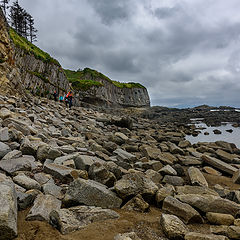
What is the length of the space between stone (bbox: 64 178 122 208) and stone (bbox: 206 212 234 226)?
2.03 metres

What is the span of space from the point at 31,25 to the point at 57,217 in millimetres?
68476

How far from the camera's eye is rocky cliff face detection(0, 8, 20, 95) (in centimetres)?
1388

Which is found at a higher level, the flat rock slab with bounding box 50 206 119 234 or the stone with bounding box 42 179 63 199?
the stone with bounding box 42 179 63 199

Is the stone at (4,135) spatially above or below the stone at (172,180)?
above

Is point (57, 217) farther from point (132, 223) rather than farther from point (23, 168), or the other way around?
point (23, 168)

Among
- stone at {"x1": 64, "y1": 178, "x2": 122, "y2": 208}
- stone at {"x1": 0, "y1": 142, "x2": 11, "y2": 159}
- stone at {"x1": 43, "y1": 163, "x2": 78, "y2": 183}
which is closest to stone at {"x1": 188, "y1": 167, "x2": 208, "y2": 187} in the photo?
stone at {"x1": 64, "y1": 178, "x2": 122, "y2": 208}

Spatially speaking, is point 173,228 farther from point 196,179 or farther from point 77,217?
point 196,179

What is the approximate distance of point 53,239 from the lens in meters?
2.51

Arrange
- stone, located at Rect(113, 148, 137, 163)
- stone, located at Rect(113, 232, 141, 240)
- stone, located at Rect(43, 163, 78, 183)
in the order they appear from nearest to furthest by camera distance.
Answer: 1. stone, located at Rect(113, 232, 141, 240)
2. stone, located at Rect(43, 163, 78, 183)
3. stone, located at Rect(113, 148, 137, 163)

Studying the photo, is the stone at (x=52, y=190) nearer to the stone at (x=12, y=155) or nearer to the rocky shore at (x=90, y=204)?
the rocky shore at (x=90, y=204)

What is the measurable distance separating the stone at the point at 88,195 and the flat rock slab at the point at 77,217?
18cm

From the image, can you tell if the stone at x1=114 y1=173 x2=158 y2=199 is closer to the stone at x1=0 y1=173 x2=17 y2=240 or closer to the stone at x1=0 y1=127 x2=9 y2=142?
the stone at x1=0 y1=173 x2=17 y2=240

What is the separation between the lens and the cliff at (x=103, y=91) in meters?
46.8

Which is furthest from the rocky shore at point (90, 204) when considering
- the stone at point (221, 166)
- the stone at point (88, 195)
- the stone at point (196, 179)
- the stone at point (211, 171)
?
the stone at point (221, 166)
